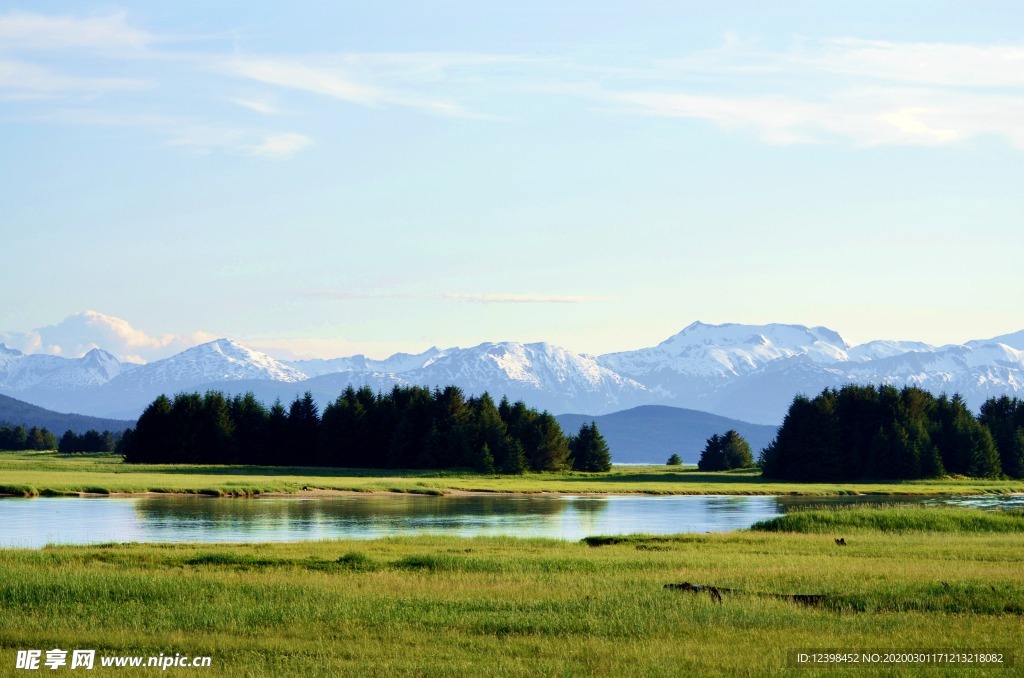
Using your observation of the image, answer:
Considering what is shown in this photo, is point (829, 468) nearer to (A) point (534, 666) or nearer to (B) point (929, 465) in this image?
(B) point (929, 465)

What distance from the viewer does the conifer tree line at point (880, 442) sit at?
134m

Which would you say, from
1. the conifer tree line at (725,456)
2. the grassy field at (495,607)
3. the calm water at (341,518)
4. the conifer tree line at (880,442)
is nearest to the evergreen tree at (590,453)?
the conifer tree line at (880,442)

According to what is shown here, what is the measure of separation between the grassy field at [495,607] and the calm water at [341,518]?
11599 mm

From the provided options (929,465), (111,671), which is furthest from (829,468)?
(111,671)

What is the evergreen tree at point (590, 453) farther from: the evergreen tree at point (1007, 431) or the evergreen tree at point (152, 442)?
the evergreen tree at point (152, 442)

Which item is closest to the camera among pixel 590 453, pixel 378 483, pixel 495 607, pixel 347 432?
pixel 495 607

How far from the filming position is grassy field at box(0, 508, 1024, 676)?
886 inches

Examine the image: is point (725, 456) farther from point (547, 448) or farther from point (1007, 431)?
point (547, 448)

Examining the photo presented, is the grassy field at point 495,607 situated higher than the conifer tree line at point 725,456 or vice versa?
the conifer tree line at point 725,456

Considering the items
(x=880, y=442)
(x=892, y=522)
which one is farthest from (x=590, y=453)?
(x=892, y=522)

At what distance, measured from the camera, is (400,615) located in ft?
88.1

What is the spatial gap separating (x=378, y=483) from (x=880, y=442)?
195 feet

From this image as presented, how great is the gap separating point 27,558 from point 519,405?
110927 millimetres

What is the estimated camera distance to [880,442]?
134 metres
